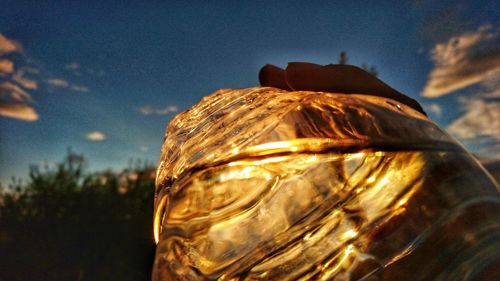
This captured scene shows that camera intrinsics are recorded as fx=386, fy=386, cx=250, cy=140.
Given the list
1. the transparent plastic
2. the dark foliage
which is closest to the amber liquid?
the transparent plastic

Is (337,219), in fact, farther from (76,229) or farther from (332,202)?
(76,229)

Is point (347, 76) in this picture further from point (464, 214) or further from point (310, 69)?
point (464, 214)

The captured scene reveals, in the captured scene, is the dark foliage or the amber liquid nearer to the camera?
the amber liquid

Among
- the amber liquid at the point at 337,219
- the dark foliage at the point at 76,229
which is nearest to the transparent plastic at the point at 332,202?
the amber liquid at the point at 337,219

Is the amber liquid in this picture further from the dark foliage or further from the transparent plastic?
the dark foliage

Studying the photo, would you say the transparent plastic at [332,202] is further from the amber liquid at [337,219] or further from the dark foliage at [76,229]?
the dark foliage at [76,229]

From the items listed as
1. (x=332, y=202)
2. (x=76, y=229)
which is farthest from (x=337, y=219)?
(x=76, y=229)

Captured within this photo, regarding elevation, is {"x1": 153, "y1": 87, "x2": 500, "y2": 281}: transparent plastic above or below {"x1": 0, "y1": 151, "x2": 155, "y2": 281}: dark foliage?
below
